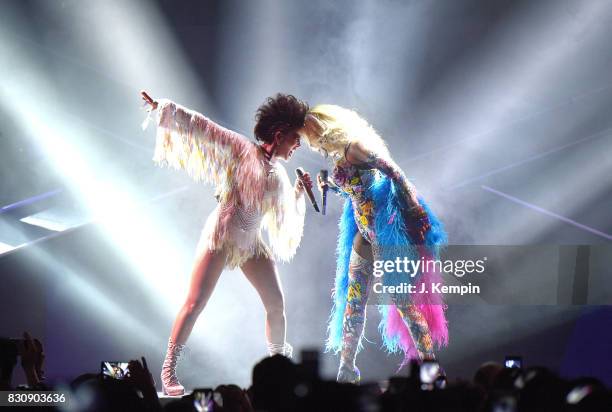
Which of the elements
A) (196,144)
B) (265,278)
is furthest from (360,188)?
(196,144)

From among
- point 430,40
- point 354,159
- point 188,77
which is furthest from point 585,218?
point 188,77

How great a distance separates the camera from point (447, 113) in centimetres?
616

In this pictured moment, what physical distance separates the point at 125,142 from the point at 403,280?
2.71 m

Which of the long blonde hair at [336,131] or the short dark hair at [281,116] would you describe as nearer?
the long blonde hair at [336,131]

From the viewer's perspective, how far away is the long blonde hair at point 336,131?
16.2 feet

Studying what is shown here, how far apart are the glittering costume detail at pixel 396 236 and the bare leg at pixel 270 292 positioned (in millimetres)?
365

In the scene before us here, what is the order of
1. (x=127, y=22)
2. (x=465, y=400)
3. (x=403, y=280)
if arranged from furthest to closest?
(x=127, y=22) → (x=403, y=280) → (x=465, y=400)

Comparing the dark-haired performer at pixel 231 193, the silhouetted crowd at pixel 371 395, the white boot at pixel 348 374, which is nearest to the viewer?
the silhouetted crowd at pixel 371 395

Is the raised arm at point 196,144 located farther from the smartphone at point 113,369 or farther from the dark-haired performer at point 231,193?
the smartphone at point 113,369

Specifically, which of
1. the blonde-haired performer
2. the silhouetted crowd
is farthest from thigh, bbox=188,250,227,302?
the silhouetted crowd

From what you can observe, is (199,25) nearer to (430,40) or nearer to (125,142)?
(125,142)

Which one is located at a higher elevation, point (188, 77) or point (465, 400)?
point (188, 77)

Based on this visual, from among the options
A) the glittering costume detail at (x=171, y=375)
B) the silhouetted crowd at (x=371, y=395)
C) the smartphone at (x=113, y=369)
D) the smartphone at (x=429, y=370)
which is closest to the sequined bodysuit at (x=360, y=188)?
the glittering costume detail at (x=171, y=375)

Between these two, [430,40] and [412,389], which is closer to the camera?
[412,389]
